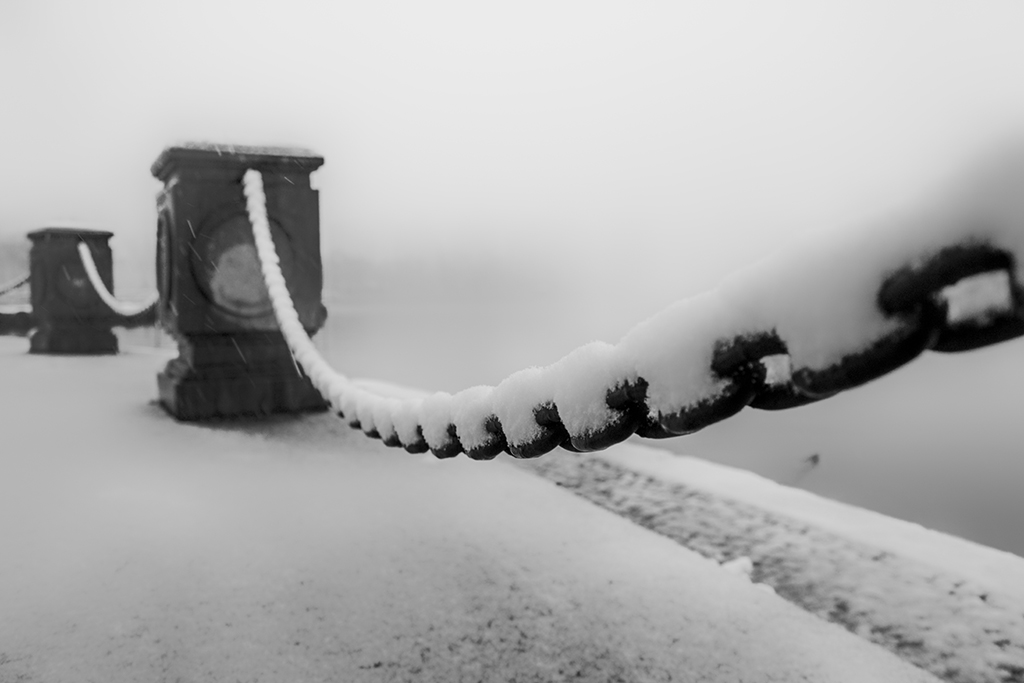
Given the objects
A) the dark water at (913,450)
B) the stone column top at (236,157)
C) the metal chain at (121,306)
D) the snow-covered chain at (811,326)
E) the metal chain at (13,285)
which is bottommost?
the dark water at (913,450)

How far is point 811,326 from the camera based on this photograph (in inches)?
23.1

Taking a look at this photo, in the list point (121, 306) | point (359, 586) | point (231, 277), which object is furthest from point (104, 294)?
point (359, 586)

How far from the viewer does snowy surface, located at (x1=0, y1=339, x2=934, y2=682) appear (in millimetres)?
1180

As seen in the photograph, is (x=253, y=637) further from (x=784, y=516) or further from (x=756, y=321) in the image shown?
(x=784, y=516)

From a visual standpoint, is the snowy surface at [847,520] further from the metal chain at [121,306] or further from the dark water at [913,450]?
the metal chain at [121,306]

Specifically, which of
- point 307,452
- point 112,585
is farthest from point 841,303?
point 307,452

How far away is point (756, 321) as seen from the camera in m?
0.63

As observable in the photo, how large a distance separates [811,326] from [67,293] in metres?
6.98

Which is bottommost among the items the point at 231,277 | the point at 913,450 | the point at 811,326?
the point at 913,450

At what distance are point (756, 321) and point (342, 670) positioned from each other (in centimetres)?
95

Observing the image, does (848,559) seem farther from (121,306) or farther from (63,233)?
(63,233)

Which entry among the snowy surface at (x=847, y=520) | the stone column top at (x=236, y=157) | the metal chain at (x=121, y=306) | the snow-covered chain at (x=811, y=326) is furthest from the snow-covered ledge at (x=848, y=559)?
the metal chain at (x=121, y=306)

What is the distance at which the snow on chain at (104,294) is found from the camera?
5.36 m

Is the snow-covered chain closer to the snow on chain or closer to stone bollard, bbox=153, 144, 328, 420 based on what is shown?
stone bollard, bbox=153, 144, 328, 420
